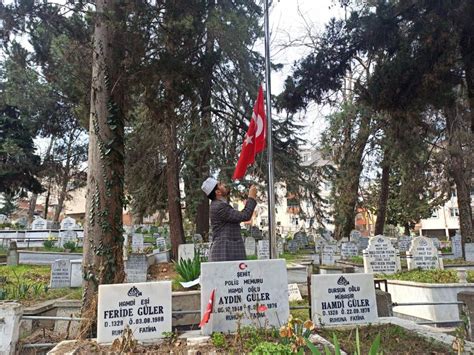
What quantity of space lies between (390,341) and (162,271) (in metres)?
8.30

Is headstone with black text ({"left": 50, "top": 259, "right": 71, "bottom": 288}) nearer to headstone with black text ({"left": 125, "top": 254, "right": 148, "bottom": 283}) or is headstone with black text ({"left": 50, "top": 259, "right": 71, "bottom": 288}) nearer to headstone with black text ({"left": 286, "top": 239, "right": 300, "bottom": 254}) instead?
headstone with black text ({"left": 125, "top": 254, "right": 148, "bottom": 283})

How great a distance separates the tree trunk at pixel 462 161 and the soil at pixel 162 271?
10508 millimetres

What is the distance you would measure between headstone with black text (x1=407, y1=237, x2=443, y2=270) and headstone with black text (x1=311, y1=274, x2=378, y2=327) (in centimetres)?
647

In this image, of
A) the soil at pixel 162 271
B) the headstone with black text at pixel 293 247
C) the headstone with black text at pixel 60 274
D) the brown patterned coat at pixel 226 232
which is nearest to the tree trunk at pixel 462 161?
the headstone with black text at pixel 293 247

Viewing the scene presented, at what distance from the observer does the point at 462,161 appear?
1481 centimetres

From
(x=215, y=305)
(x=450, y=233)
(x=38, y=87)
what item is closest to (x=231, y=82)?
(x=215, y=305)

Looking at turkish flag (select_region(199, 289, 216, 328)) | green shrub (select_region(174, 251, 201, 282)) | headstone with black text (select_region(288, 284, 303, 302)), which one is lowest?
headstone with black text (select_region(288, 284, 303, 302))

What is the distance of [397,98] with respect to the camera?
7.74 metres

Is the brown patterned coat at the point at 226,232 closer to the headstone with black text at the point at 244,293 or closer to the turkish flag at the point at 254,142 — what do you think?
the headstone with black text at the point at 244,293

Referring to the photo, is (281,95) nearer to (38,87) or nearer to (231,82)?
(231,82)

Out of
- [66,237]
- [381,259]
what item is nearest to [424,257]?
[381,259]

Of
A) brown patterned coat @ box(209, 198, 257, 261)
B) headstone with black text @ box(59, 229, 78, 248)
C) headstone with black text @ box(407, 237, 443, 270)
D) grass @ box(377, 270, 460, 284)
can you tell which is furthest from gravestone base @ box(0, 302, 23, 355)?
headstone with black text @ box(59, 229, 78, 248)

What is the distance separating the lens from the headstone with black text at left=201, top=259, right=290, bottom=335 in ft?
12.7

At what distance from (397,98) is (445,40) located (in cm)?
147
